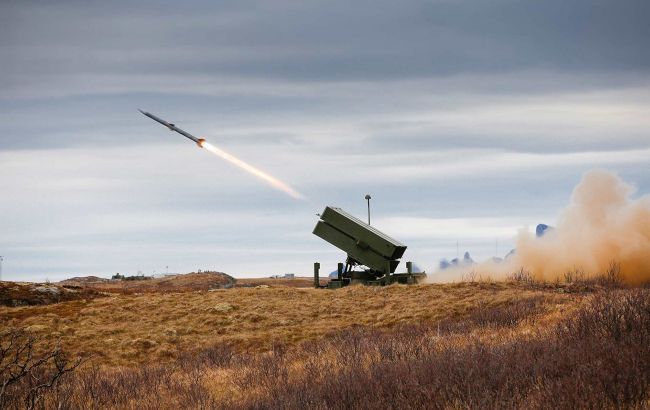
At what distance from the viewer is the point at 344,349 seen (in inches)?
615

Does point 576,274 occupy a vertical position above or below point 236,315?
above

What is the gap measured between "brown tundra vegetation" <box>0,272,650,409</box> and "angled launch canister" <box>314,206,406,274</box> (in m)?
2.34

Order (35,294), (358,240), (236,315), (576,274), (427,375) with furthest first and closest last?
(35,294) → (576,274) → (358,240) → (236,315) → (427,375)

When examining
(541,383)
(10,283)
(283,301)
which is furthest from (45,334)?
(541,383)

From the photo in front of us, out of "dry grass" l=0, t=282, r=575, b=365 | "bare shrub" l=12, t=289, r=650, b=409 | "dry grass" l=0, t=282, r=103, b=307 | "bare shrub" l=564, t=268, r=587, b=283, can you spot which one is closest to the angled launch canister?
"dry grass" l=0, t=282, r=575, b=365

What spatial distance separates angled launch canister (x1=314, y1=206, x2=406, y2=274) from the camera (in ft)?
98.4

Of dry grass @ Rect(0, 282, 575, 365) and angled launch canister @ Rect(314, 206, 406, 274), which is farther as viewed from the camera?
angled launch canister @ Rect(314, 206, 406, 274)

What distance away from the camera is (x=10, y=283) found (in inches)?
1341

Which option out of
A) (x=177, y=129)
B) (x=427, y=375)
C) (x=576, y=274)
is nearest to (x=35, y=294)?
(x=177, y=129)

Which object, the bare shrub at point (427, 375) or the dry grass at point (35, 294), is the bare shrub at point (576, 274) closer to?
the bare shrub at point (427, 375)

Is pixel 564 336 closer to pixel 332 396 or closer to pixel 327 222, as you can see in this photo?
pixel 332 396

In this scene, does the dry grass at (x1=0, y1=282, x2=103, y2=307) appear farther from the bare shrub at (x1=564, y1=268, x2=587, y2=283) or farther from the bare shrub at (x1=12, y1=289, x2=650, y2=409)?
the bare shrub at (x1=564, y1=268, x2=587, y2=283)

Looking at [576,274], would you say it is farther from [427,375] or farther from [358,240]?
[427,375]

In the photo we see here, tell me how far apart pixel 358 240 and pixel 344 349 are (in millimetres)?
14661
